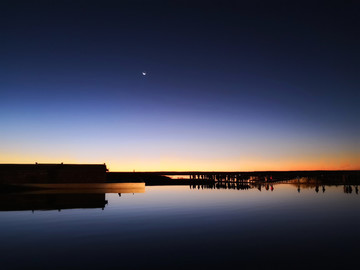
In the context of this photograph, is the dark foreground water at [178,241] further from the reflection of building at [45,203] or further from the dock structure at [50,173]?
the dock structure at [50,173]


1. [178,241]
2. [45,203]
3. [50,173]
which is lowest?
[45,203]

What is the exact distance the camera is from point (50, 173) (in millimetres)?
58562

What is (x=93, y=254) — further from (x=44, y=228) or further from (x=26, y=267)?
(x=44, y=228)

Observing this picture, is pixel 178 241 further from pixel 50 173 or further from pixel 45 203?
pixel 50 173

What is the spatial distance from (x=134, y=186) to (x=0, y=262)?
52.3 m

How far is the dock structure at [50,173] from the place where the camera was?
2244 inches

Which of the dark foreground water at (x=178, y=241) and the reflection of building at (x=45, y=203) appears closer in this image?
the dark foreground water at (x=178, y=241)

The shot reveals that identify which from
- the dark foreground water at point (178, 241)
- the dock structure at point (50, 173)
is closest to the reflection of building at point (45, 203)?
the dark foreground water at point (178, 241)

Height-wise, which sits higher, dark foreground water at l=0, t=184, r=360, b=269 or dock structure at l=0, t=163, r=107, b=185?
dock structure at l=0, t=163, r=107, b=185

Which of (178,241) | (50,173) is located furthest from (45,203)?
(178,241)

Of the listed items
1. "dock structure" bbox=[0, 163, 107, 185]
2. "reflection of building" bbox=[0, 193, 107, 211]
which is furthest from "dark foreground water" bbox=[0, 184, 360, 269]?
"dock structure" bbox=[0, 163, 107, 185]

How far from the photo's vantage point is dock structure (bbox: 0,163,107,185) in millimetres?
57000

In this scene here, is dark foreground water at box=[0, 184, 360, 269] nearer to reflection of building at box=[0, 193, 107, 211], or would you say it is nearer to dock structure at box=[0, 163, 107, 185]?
reflection of building at box=[0, 193, 107, 211]

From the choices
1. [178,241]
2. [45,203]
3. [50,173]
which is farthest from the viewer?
[50,173]
